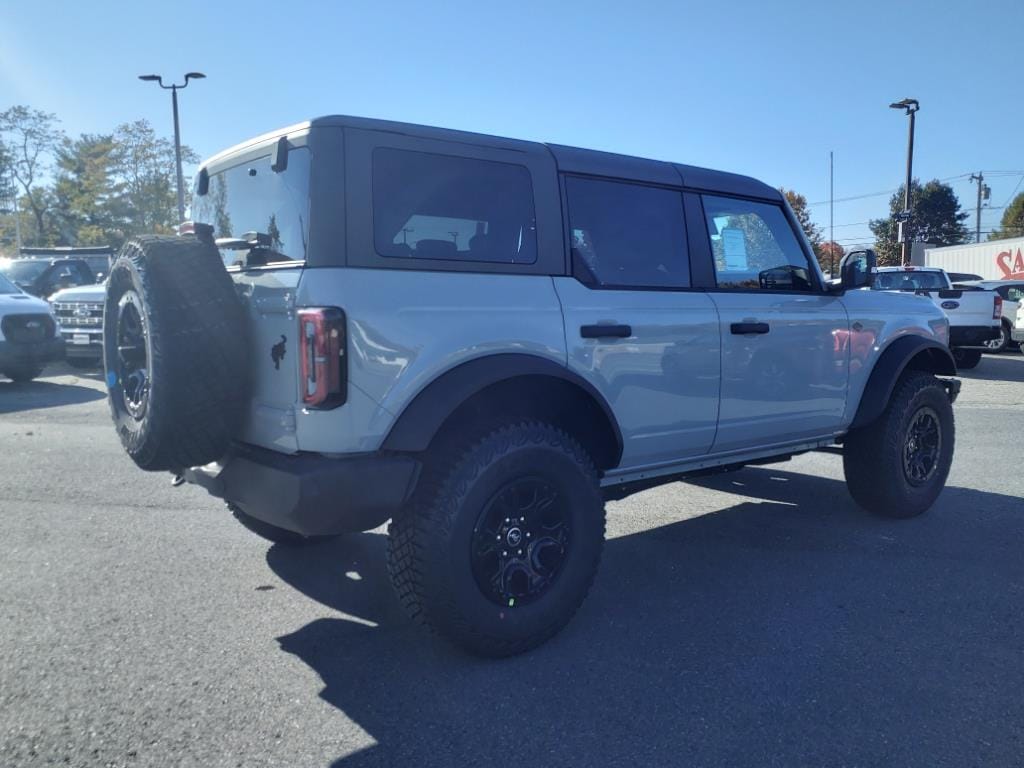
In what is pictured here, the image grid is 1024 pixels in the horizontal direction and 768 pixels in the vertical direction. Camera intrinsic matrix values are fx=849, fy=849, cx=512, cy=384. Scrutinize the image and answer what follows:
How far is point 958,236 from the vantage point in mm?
60312

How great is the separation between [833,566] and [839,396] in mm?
1042

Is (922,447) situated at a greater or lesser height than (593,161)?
lesser

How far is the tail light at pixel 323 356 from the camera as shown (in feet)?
9.75

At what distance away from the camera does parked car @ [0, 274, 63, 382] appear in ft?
37.9

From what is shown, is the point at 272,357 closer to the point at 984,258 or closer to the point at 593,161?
the point at 593,161

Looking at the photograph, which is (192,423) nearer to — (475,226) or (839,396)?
(475,226)

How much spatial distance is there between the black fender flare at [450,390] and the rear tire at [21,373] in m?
10.8

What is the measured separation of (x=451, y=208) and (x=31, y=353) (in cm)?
1049

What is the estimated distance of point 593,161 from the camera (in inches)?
160

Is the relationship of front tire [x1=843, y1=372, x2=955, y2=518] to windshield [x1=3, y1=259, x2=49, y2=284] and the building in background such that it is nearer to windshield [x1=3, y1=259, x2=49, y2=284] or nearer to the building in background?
windshield [x1=3, y1=259, x2=49, y2=284]

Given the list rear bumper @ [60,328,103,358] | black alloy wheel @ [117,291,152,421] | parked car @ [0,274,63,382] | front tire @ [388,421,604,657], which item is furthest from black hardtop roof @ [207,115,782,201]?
rear bumper @ [60,328,103,358]

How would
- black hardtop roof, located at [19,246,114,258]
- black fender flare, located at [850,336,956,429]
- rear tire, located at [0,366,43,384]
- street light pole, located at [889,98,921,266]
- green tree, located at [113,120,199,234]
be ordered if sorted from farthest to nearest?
Result: green tree, located at [113,120,199,234] < street light pole, located at [889,98,921,266] < black hardtop roof, located at [19,246,114,258] < rear tire, located at [0,366,43,384] < black fender flare, located at [850,336,956,429]

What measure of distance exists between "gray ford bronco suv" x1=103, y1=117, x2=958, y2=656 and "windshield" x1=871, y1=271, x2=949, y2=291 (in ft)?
42.2

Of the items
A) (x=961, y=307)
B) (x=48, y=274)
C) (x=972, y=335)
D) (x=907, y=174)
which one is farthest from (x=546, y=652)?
(x=907, y=174)
